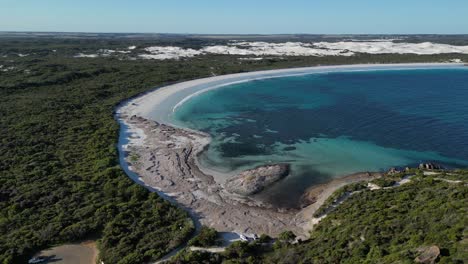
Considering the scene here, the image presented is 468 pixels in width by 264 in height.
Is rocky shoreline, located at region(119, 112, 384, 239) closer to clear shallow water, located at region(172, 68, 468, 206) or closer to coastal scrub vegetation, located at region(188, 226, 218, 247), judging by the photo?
coastal scrub vegetation, located at region(188, 226, 218, 247)

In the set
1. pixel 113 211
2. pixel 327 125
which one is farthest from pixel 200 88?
pixel 113 211

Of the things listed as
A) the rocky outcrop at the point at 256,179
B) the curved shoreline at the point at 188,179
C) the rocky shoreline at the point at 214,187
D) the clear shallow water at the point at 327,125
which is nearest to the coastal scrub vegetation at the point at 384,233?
the rocky shoreline at the point at 214,187

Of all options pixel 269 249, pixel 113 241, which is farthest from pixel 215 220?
pixel 113 241

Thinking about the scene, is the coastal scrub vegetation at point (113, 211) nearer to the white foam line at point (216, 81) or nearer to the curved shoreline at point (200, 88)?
the curved shoreline at point (200, 88)

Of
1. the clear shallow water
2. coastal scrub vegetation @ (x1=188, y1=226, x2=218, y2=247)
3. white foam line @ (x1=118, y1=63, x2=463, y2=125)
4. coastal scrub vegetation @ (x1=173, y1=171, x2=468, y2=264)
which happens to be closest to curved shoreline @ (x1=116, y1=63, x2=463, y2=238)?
white foam line @ (x1=118, y1=63, x2=463, y2=125)

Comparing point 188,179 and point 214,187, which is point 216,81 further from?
point 214,187
